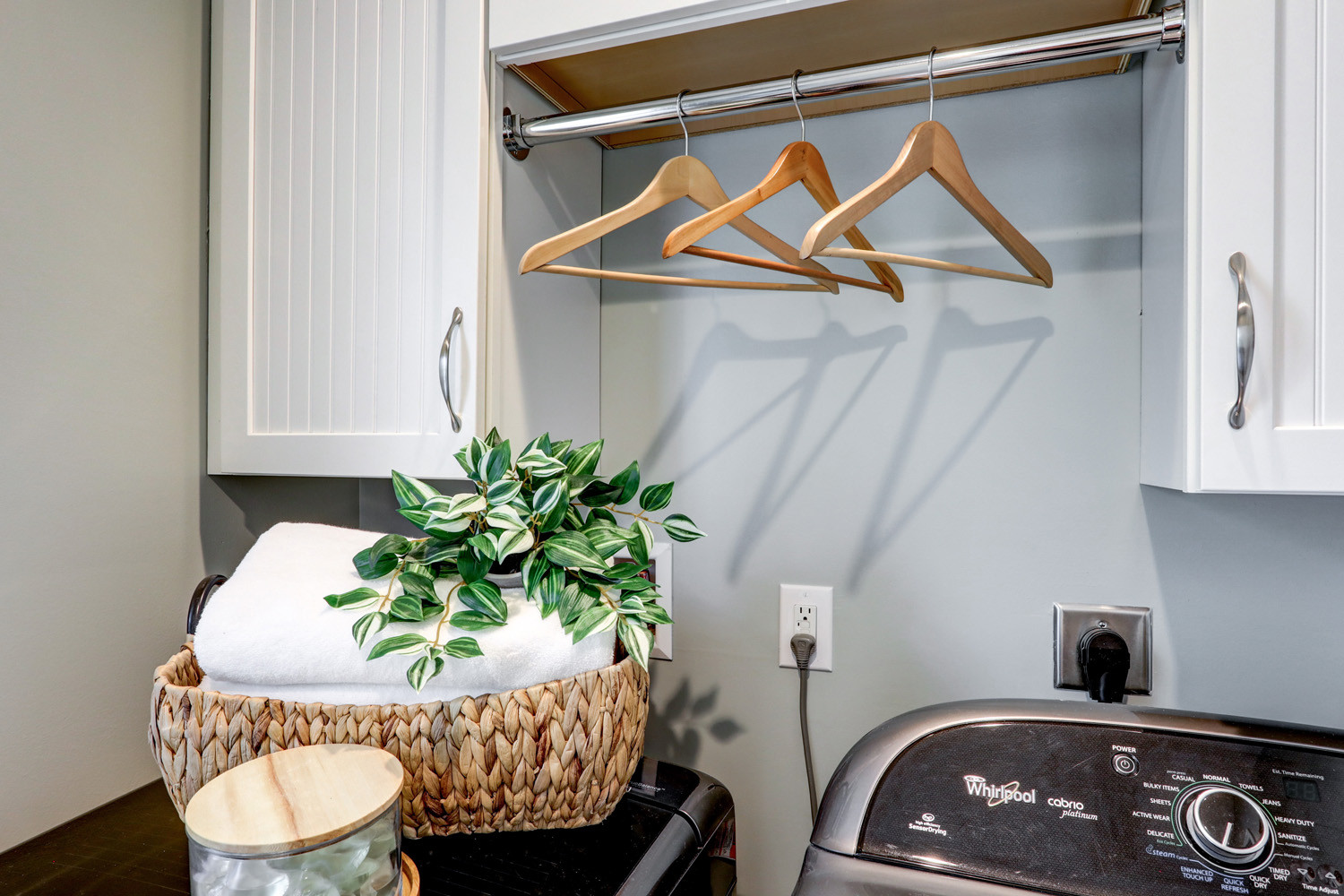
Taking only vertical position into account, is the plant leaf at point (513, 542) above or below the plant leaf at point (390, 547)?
above

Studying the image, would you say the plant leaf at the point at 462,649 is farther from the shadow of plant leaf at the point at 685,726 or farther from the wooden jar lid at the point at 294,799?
the shadow of plant leaf at the point at 685,726

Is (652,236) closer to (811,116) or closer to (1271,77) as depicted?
(811,116)

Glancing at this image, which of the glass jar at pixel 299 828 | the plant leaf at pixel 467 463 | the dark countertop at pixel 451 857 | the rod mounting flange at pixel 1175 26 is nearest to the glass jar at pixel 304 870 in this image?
the glass jar at pixel 299 828

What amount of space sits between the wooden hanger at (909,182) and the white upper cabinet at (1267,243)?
0.59 feet

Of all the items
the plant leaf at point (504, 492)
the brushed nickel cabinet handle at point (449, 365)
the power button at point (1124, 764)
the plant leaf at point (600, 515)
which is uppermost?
the brushed nickel cabinet handle at point (449, 365)

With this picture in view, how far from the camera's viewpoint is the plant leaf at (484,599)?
2.13 ft

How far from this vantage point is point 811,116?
1088 millimetres

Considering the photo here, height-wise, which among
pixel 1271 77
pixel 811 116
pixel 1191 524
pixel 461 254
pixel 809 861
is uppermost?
pixel 811 116

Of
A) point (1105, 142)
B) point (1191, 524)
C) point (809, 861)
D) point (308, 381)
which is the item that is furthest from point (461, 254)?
point (1191, 524)

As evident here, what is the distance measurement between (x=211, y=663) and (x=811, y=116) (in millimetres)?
1058

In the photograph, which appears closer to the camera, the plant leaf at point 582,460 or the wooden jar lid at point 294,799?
the wooden jar lid at point 294,799

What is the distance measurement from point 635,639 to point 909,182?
1.75ft

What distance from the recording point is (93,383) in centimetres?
90

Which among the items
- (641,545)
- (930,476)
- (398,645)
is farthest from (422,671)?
(930,476)
